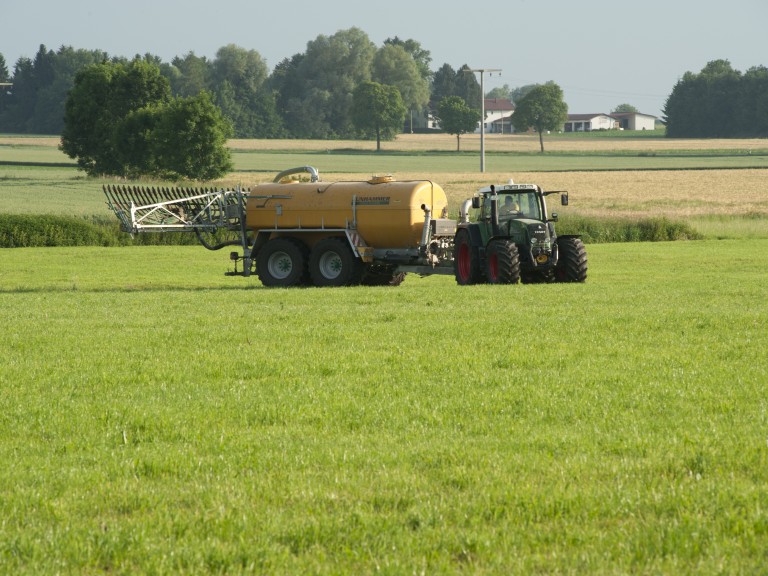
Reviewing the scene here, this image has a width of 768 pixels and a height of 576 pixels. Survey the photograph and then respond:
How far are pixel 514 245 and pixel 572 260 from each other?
5.39 ft

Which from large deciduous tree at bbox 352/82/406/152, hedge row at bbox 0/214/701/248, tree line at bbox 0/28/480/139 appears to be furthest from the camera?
tree line at bbox 0/28/480/139

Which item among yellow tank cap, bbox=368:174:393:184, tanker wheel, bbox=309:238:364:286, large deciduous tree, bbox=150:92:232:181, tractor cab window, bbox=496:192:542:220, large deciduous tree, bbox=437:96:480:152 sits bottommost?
tanker wheel, bbox=309:238:364:286

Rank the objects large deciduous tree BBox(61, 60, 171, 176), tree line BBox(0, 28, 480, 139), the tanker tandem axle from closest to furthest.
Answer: the tanker tandem axle → large deciduous tree BBox(61, 60, 171, 176) → tree line BBox(0, 28, 480, 139)

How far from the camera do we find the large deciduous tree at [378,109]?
524ft

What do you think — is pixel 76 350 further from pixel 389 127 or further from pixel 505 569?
pixel 389 127

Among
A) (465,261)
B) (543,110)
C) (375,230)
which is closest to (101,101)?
(375,230)

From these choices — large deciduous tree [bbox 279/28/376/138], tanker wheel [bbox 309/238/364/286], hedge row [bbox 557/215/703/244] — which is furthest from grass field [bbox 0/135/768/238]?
tanker wheel [bbox 309/238/364/286]

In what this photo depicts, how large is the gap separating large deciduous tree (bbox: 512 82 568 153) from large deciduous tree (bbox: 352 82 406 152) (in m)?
17.8

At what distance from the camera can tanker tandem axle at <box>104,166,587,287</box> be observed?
83.5 ft

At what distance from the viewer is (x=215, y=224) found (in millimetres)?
29078

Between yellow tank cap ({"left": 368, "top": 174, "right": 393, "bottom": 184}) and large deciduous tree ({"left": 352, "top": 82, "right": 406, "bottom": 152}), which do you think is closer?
yellow tank cap ({"left": 368, "top": 174, "right": 393, "bottom": 184})

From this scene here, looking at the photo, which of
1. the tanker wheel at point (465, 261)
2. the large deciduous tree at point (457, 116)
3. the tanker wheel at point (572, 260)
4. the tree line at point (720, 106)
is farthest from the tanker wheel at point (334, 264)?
the tree line at point (720, 106)

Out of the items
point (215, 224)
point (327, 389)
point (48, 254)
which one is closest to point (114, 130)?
point (48, 254)

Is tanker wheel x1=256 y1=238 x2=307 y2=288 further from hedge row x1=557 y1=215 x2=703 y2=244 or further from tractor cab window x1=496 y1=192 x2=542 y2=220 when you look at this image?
hedge row x1=557 y1=215 x2=703 y2=244
